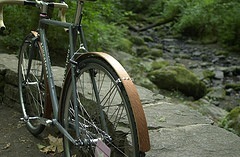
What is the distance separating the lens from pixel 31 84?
3.59m

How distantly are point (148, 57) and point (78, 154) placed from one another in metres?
8.40

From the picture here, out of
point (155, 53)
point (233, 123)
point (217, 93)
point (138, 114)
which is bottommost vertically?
point (217, 93)

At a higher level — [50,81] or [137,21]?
[50,81]

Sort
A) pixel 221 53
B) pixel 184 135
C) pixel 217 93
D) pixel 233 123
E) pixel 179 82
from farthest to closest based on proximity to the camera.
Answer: pixel 221 53 → pixel 217 93 → pixel 179 82 → pixel 233 123 → pixel 184 135

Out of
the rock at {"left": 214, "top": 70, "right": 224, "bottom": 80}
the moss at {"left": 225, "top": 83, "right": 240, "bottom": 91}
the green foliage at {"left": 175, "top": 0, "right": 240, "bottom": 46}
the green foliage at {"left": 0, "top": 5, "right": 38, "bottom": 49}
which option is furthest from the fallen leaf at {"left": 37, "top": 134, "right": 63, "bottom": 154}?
the green foliage at {"left": 175, "top": 0, "right": 240, "bottom": 46}

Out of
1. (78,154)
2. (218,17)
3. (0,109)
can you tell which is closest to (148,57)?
(218,17)

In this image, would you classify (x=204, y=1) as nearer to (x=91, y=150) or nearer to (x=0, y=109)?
(x=0, y=109)

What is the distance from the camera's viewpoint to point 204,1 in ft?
49.7

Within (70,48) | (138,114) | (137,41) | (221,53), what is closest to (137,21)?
(137,41)

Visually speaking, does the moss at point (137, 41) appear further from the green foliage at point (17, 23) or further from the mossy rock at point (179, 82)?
the green foliage at point (17, 23)

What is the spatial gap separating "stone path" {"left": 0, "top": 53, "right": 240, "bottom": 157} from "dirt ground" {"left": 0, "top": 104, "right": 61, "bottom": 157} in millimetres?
1091

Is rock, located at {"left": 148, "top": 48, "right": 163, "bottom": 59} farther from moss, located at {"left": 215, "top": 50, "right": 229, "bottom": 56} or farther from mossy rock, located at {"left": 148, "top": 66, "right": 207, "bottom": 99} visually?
mossy rock, located at {"left": 148, "top": 66, "right": 207, "bottom": 99}

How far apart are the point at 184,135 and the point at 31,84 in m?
1.69

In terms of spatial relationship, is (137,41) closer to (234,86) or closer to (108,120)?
(234,86)
